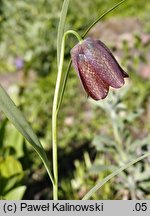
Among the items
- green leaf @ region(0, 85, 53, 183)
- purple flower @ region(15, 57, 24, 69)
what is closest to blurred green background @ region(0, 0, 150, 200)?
purple flower @ region(15, 57, 24, 69)

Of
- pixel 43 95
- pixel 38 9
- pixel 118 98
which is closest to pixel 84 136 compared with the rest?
pixel 43 95

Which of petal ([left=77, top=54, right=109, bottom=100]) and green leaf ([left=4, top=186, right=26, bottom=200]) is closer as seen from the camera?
petal ([left=77, top=54, right=109, bottom=100])

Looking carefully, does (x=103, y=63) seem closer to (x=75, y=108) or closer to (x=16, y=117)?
(x=16, y=117)

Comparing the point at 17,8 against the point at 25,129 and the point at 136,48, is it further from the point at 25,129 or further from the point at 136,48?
the point at 25,129

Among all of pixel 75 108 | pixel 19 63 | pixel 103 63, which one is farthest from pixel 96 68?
pixel 19 63

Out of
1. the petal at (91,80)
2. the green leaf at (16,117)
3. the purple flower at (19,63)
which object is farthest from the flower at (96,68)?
the purple flower at (19,63)

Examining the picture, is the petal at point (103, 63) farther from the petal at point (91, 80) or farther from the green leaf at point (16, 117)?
the green leaf at point (16, 117)

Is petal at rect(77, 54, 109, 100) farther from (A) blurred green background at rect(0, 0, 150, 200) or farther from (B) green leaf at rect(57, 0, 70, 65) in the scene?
(A) blurred green background at rect(0, 0, 150, 200)

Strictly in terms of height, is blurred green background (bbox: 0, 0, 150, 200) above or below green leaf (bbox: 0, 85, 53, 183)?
above

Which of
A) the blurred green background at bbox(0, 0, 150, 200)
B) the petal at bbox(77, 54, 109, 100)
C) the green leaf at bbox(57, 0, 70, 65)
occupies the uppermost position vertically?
the blurred green background at bbox(0, 0, 150, 200)
